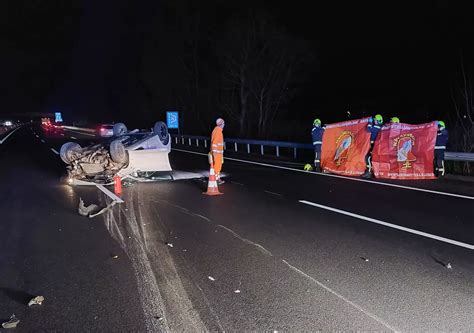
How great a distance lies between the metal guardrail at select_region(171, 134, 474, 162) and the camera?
11.9 metres

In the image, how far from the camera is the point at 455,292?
13.9 ft

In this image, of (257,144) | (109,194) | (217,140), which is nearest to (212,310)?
(109,194)

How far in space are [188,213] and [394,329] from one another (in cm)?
485

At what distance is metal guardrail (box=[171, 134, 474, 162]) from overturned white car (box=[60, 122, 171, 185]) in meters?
7.41

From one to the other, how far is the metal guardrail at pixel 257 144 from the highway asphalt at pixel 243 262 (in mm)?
2786

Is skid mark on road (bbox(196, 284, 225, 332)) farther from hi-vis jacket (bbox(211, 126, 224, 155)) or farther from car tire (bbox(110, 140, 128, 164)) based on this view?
car tire (bbox(110, 140, 128, 164))

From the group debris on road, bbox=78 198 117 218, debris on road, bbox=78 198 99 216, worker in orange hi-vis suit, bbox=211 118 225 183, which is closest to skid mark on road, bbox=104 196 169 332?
debris on road, bbox=78 198 117 218

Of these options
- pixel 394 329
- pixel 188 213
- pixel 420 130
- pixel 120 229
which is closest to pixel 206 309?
pixel 394 329

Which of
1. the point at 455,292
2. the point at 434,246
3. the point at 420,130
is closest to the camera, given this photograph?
the point at 455,292

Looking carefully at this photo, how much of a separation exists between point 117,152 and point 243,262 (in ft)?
23.6

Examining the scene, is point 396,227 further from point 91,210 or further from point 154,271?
point 91,210

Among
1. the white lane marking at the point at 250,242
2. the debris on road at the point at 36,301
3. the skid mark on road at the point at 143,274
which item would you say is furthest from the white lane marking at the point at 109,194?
the debris on road at the point at 36,301

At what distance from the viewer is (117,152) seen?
11.3 meters

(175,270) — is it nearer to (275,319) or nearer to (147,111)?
(275,319)
